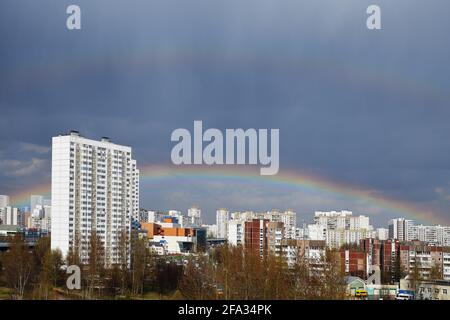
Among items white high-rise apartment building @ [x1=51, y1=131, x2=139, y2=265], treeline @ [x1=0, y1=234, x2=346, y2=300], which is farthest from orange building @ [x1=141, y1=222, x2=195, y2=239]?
treeline @ [x1=0, y1=234, x2=346, y2=300]

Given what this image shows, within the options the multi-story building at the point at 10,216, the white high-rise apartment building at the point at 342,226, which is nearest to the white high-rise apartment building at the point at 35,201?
the multi-story building at the point at 10,216

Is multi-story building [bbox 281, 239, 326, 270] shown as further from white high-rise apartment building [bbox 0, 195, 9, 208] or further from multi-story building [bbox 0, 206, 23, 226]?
white high-rise apartment building [bbox 0, 195, 9, 208]

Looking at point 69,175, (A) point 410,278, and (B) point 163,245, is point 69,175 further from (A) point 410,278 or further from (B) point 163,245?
(A) point 410,278

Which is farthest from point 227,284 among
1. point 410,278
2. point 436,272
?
point 436,272

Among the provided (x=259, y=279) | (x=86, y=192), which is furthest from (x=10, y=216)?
(x=259, y=279)

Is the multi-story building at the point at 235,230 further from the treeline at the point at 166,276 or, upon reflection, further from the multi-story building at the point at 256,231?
the treeline at the point at 166,276

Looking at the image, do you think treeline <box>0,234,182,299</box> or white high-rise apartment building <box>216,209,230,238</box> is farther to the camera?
white high-rise apartment building <box>216,209,230,238</box>

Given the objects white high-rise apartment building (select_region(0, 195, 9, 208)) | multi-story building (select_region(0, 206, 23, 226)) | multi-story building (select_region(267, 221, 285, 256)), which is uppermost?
white high-rise apartment building (select_region(0, 195, 9, 208))
